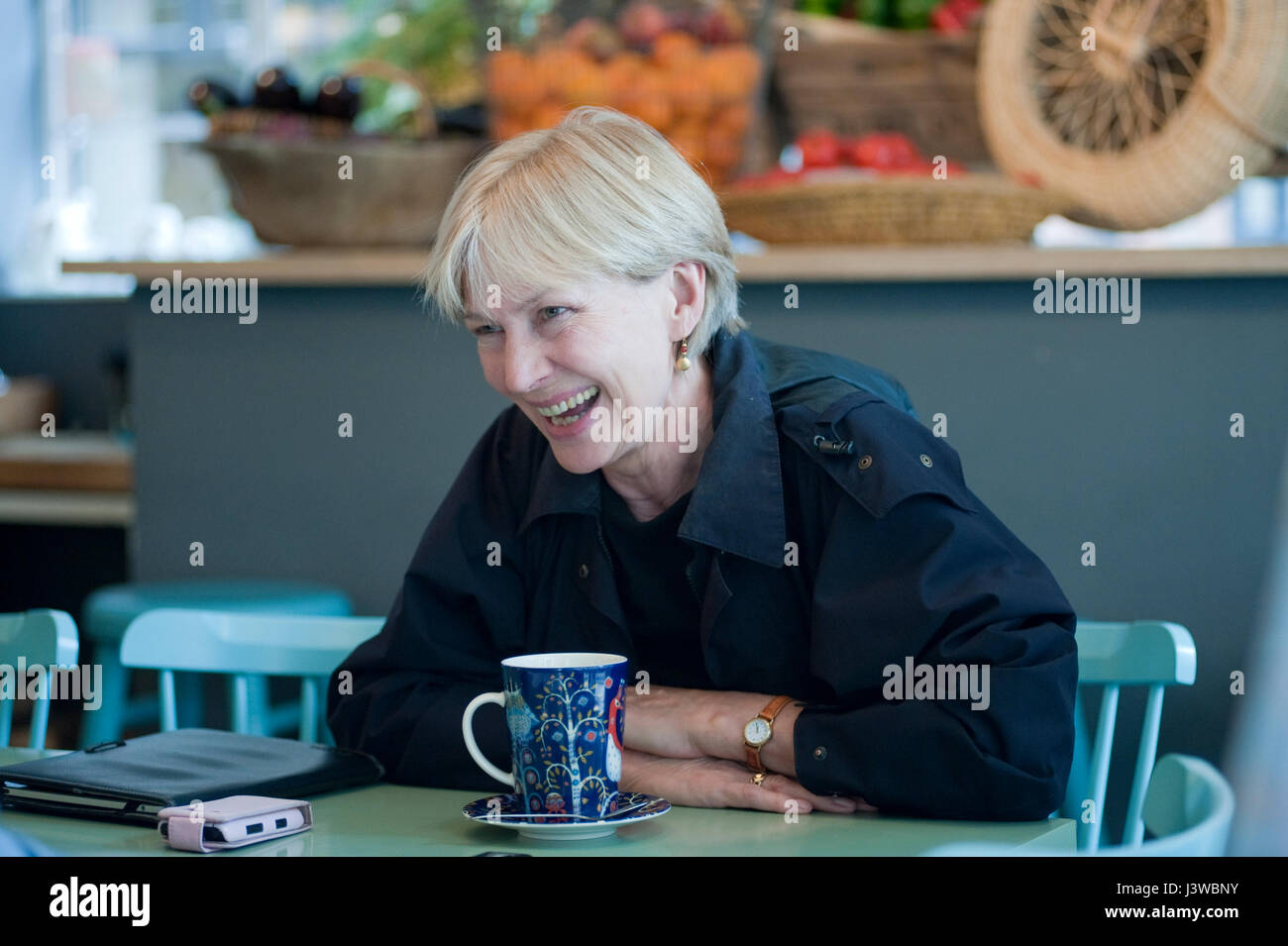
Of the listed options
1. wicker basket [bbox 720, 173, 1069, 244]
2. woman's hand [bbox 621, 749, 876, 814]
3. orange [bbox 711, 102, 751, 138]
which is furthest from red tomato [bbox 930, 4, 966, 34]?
woman's hand [bbox 621, 749, 876, 814]

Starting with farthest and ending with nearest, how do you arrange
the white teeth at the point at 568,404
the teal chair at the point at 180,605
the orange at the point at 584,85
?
the orange at the point at 584,85 → the teal chair at the point at 180,605 → the white teeth at the point at 568,404

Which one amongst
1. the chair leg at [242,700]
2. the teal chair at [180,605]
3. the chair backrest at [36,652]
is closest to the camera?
A: the chair backrest at [36,652]

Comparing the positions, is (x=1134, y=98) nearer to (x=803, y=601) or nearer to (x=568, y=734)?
(x=803, y=601)

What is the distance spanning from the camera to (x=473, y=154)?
2.50 metres

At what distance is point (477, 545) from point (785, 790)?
401 millimetres

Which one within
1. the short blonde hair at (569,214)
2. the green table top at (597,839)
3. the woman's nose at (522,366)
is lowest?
the green table top at (597,839)

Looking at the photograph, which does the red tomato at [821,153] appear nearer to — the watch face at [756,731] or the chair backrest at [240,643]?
the chair backrest at [240,643]

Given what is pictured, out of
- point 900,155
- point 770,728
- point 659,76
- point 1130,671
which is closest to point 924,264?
point 900,155

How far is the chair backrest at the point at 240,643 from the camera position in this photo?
1.50 metres

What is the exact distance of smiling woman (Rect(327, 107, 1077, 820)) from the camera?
112cm

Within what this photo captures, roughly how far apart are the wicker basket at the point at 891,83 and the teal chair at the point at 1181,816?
79.1 inches

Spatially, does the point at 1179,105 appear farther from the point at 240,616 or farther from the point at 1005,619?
the point at 240,616

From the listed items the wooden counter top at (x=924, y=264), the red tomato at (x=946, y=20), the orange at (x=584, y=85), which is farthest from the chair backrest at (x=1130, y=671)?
the red tomato at (x=946, y=20)

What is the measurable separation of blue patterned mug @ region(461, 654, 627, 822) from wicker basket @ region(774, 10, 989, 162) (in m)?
1.91
